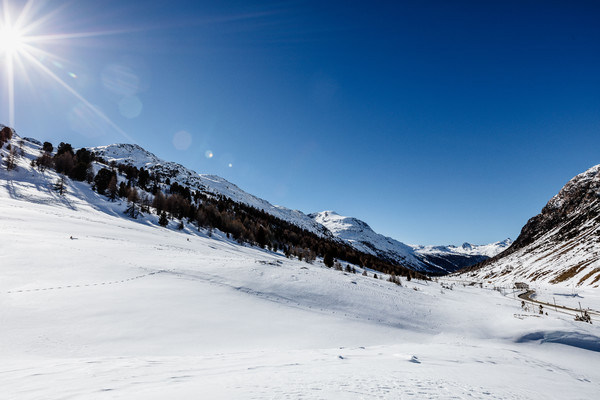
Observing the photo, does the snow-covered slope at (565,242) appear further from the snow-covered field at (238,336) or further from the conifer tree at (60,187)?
the conifer tree at (60,187)

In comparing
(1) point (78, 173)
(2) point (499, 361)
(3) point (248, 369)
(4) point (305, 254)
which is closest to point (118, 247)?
(3) point (248, 369)

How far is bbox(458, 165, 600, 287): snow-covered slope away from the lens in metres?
80.6

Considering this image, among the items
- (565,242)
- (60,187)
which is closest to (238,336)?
(60,187)

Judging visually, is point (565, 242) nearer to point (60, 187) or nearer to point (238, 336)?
point (238, 336)

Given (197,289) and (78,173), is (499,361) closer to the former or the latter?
(197,289)

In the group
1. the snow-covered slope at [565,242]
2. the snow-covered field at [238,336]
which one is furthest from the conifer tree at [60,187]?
the snow-covered slope at [565,242]

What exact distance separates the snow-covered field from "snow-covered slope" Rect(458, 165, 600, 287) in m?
78.7

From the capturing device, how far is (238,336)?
11.0 meters

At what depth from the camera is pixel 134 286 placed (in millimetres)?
14328

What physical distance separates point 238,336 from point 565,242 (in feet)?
535

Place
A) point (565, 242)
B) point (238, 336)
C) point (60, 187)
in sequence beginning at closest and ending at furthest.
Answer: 1. point (238, 336)
2. point (60, 187)
3. point (565, 242)

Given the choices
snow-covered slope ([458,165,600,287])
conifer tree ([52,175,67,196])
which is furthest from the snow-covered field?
snow-covered slope ([458,165,600,287])

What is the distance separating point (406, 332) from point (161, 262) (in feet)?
57.0

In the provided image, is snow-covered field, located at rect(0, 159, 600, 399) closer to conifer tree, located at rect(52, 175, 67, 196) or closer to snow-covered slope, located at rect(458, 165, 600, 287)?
conifer tree, located at rect(52, 175, 67, 196)
